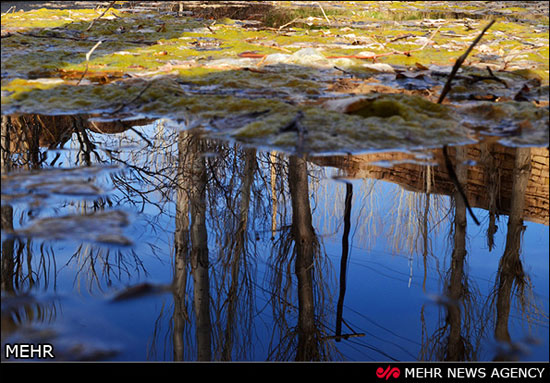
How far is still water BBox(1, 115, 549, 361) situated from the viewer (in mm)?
1476

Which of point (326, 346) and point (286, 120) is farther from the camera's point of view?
point (286, 120)

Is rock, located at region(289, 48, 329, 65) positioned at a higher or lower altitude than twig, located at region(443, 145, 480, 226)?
higher

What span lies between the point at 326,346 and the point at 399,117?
170 cm

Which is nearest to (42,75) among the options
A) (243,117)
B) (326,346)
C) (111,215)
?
(243,117)

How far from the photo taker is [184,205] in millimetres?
2152

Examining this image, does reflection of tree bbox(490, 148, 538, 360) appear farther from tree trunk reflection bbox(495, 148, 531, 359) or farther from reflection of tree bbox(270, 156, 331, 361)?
reflection of tree bbox(270, 156, 331, 361)

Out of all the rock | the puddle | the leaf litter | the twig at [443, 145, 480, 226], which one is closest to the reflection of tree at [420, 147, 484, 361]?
the puddle

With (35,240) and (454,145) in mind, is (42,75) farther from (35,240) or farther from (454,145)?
(454,145)
